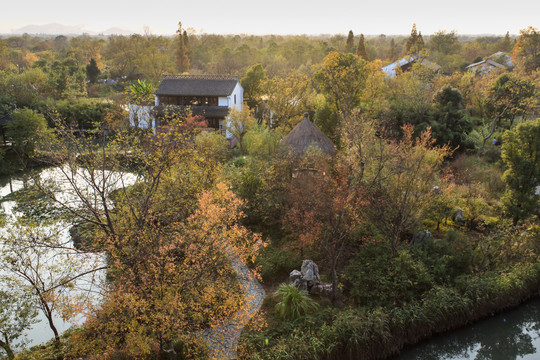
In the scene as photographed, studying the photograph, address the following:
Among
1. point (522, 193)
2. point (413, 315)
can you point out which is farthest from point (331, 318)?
point (522, 193)

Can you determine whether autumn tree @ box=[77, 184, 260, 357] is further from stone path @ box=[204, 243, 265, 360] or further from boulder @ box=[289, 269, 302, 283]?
boulder @ box=[289, 269, 302, 283]

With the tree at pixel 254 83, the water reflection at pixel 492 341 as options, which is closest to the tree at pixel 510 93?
the water reflection at pixel 492 341

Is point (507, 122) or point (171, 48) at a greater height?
point (171, 48)

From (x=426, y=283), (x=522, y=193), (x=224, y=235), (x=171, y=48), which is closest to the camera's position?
(x=224, y=235)

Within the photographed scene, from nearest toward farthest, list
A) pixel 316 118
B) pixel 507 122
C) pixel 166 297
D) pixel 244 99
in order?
pixel 166 297 → pixel 316 118 → pixel 507 122 → pixel 244 99

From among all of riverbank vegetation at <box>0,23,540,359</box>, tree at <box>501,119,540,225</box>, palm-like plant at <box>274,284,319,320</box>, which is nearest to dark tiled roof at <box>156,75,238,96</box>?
riverbank vegetation at <box>0,23,540,359</box>

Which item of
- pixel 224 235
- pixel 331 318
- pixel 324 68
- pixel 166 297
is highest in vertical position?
pixel 324 68

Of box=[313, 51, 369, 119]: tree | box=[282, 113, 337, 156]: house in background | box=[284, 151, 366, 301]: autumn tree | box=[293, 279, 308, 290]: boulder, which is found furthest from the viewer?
box=[313, 51, 369, 119]: tree

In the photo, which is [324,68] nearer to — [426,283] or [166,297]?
[426,283]
